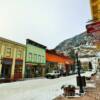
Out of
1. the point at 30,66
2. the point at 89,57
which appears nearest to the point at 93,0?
the point at 30,66

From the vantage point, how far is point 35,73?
3759 cm

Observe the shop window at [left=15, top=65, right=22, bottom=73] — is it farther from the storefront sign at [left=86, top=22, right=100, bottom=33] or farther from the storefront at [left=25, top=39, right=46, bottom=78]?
the storefront sign at [left=86, top=22, right=100, bottom=33]

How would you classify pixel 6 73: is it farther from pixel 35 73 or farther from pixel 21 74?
pixel 35 73

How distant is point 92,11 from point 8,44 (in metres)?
23.4

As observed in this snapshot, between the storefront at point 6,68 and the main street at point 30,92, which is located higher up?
the storefront at point 6,68

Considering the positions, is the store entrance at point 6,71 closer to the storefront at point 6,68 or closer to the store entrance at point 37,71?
the storefront at point 6,68

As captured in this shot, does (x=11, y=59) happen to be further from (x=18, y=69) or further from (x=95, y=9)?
(x=95, y=9)

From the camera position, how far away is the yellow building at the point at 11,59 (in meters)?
26.9

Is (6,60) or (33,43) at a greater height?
(33,43)

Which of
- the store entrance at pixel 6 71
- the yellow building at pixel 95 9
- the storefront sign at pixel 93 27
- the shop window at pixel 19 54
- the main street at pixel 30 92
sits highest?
the shop window at pixel 19 54

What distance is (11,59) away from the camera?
1141 inches

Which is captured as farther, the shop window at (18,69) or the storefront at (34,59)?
the storefront at (34,59)

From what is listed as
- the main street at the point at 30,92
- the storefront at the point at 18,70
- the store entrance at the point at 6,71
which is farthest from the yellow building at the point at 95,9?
the storefront at the point at 18,70

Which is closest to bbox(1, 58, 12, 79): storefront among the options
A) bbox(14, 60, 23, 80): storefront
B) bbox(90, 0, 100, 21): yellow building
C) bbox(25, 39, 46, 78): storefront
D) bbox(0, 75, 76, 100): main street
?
bbox(14, 60, 23, 80): storefront
